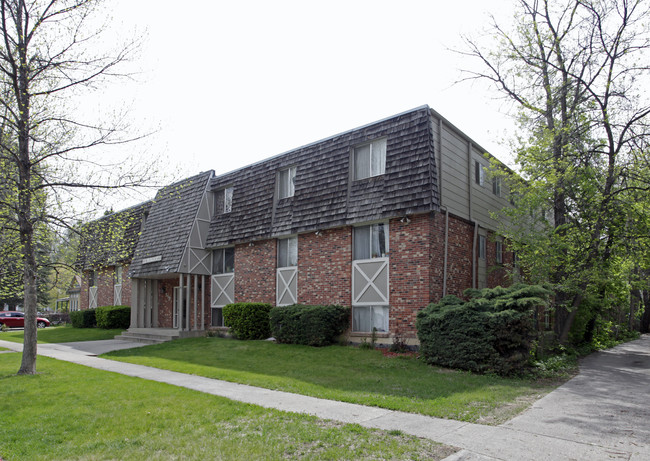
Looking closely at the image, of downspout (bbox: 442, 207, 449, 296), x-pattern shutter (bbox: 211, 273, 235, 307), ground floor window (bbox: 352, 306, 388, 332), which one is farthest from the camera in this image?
x-pattern shutter (bbox: 211, 273, 235, 307)

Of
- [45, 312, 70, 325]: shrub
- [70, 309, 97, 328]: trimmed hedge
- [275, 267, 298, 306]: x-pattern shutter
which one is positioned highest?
[275, 267, 298, 306]: x-pattern shutter

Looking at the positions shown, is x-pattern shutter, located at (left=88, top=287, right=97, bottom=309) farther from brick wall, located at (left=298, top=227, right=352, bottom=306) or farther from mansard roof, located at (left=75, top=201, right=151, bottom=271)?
mansard roof, located at (left=75, top=201, right=151, bottom=271)

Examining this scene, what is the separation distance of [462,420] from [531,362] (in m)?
5.36

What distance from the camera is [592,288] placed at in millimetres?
14711

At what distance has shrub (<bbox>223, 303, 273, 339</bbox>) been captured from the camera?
643 inches

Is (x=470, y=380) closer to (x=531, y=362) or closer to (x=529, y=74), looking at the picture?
(x=531, y=362)

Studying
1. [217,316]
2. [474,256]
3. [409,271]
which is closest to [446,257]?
[409,271]

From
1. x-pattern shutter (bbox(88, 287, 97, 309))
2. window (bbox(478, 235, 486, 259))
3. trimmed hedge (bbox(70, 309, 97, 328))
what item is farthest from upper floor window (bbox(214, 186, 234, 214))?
x-pattern shutter (bbox(88, 287, 97, 309))

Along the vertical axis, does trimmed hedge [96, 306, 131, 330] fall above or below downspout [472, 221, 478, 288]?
below

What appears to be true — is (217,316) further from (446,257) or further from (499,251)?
(499,251)

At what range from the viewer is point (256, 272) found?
17844 mm

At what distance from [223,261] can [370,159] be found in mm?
8229

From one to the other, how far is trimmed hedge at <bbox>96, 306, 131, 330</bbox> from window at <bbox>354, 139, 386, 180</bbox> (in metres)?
16.1

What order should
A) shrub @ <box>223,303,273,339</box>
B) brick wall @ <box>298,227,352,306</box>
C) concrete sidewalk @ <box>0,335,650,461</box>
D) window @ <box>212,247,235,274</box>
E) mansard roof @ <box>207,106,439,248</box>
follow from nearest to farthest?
concrete sidewalk @ <box>0,335,650,461</box>, mansard roof @ <box>207,106,439,248</box>, brick wall @ <box>298,227,352,306</box>, shrub @ <box>223,303,273,339</box>, window @ <box>212,247,235,274</box>
